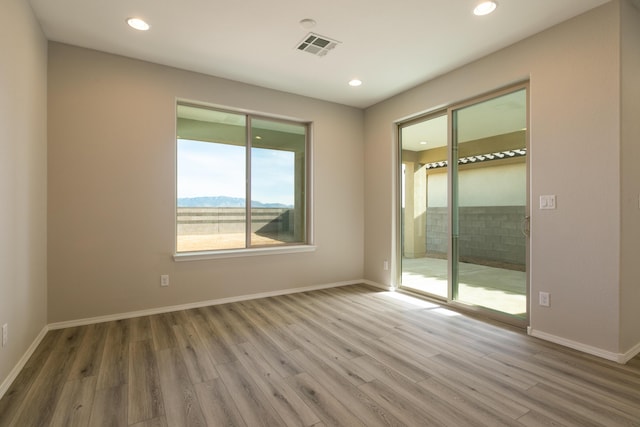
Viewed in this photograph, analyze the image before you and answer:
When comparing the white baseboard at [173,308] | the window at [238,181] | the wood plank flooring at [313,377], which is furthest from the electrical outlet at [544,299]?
the window at [238,181]

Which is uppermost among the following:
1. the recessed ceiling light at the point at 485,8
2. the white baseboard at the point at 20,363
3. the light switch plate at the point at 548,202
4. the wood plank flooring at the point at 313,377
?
the recessed ceiling light at the point at 485,8

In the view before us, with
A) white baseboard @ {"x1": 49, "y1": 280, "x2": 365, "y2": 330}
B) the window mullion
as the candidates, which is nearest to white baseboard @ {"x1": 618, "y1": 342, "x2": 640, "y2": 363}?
white baseboard @ {"x1": 49, "y1": 280, "x2": 365, "y2": 330}

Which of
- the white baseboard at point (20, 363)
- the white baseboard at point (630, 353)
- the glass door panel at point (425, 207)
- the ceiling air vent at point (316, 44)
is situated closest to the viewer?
the white baseboard at point (20, 363)

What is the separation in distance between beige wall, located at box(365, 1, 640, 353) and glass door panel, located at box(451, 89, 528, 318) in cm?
23

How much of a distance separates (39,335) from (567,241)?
4698mm

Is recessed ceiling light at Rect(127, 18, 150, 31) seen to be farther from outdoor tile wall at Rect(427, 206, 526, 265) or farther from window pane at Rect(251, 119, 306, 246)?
outdoor tile wall at Rect(427, 206, 526, 265)

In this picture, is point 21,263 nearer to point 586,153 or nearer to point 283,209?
point 283,209

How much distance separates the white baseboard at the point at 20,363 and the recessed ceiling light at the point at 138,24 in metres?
2.85

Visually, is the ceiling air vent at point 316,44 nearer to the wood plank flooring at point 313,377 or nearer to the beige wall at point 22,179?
the beige wall at point 22,179

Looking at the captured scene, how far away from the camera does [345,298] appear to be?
413cm

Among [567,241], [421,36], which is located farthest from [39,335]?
[567,241]

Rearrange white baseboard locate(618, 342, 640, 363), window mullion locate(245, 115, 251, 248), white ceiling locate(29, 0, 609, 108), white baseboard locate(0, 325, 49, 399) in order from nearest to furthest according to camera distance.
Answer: white baseboard locate(0, 325, 49, 399)
white baseboard locate(618, 342, 640, 363)
white ceiling locate(29, 0, 609, 108)
window mullion locate(245, 115, 251, 248)

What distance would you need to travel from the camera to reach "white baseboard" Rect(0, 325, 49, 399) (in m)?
1.98

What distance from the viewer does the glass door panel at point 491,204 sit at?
3143 millimetres
